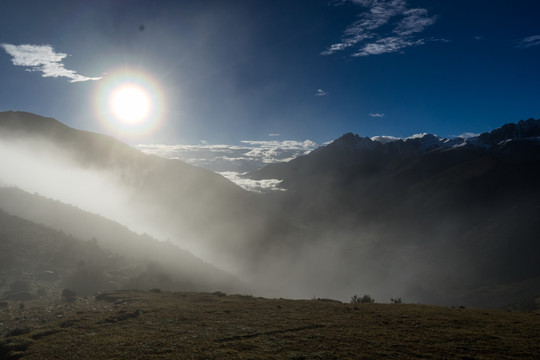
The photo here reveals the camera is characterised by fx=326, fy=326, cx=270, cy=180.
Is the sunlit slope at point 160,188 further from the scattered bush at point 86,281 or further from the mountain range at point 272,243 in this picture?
the scattered bush at point 86,281

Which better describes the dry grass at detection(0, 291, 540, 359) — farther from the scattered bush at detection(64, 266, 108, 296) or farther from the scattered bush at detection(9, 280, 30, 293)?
the scattered bush at detection(64, 266, 108, 296)

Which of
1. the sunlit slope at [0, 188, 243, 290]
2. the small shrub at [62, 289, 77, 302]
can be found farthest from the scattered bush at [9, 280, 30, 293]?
the sunlit slope at [0, 188, 243, 290]

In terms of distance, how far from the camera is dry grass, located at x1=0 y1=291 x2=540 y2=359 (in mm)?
16453

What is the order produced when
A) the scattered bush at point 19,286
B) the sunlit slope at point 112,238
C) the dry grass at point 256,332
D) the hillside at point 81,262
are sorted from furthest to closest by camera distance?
the sunlit slope at point 112,238 → the hillside at point 81,262 → the scattered bush at point 19,286 → the dry grass at point 256,332

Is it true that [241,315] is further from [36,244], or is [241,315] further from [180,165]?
[180,165]

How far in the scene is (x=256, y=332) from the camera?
19938mm

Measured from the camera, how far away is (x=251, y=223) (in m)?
163

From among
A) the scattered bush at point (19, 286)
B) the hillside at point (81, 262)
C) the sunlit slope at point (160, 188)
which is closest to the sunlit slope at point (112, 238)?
the hillside at point (81, 262)

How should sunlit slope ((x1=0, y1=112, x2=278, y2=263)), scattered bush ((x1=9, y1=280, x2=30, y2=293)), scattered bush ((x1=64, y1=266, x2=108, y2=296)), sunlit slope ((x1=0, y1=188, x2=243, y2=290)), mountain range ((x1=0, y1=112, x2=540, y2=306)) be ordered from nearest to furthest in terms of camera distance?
scattered bush ((x1=9, y1=280, x2=30, y2=293)) → scattered bush ((x1=64, y1=266, x2=108, y2=296)) → sunlit slope ((x1=0, y1=188, x2=243, y2=290)) → sunlit slope ((x1=0, y1=112, x2=278, y2=263)) → mountain range ((x1=0, y1=112, x2=540, y2=306))

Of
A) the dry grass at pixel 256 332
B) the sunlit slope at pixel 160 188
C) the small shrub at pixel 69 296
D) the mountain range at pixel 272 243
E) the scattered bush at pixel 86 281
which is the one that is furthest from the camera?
the mountain range at pixel 272 243

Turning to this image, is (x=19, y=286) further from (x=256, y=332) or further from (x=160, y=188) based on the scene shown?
(x=160, y=188)

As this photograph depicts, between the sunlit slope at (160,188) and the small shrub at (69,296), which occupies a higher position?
the sunlit slope at (160,188)

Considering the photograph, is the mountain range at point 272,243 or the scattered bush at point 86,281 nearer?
the scattered bush at point 86,281

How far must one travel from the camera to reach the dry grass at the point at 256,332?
1645 centimetres
